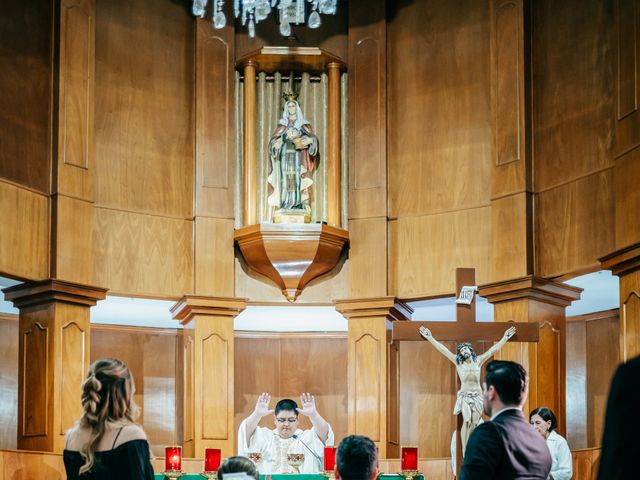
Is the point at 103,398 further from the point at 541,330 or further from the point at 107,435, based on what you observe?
the point at 541,330

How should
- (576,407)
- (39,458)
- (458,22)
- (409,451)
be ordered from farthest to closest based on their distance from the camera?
1. (576,407)
2. (458,22)
3. (39,458)
4. (409,451)

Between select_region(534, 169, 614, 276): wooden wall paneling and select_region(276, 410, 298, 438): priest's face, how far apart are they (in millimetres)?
3329

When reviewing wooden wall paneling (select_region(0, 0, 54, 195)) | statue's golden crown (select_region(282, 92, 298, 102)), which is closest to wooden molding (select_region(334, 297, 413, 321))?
statue's golden crown (select_region(282, 92, 298, 102))

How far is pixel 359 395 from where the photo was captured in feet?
39.7

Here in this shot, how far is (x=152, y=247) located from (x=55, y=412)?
2.13 m

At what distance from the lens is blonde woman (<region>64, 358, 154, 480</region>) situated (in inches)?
162

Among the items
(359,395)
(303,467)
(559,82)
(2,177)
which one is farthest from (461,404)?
(2,177)

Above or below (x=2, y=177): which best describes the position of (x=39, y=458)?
below

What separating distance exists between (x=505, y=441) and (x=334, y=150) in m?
8.84

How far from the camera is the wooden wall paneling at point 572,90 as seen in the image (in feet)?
35.7

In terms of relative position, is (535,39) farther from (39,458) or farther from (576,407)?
(39,458)

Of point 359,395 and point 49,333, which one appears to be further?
point 359,395

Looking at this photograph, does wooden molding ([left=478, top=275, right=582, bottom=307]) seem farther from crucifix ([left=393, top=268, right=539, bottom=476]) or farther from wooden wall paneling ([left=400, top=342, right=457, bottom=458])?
wooden wall paneling ([left=400, top=342, right=457, bottom=458])

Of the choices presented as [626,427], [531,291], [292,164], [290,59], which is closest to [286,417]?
[531,291]
